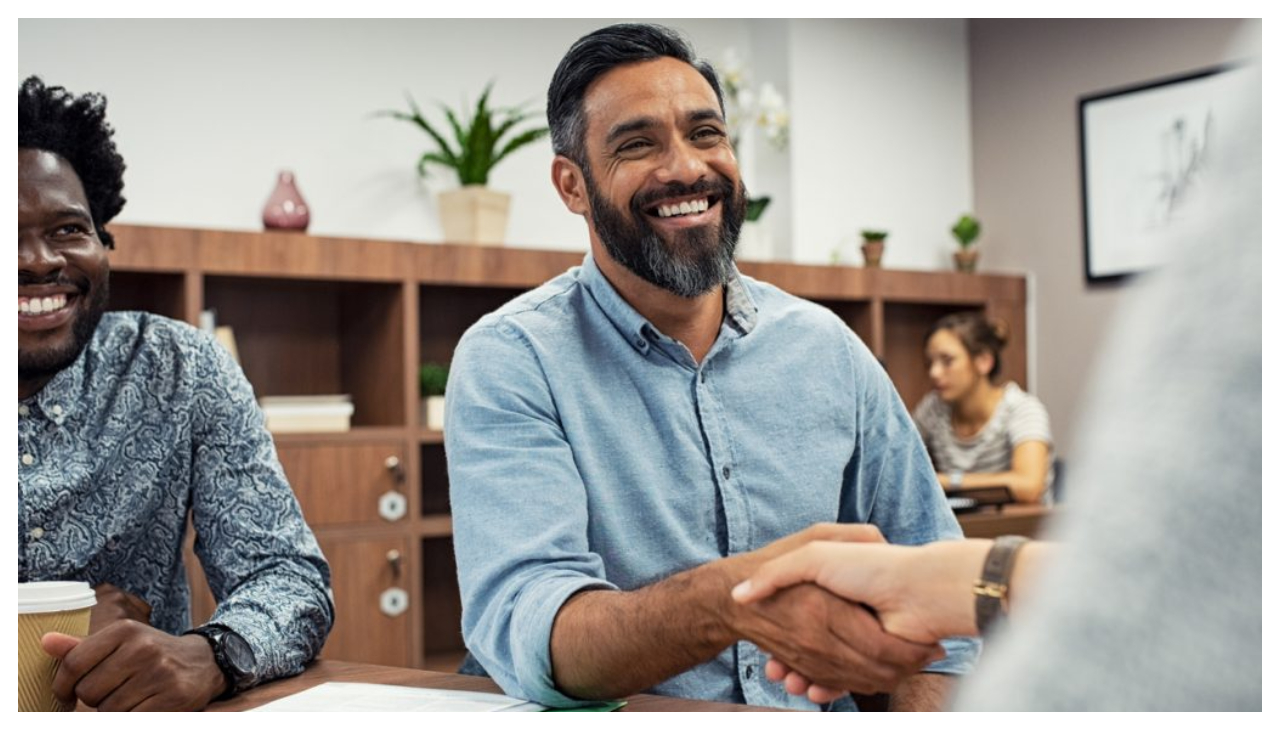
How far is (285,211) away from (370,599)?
1205 millimetres

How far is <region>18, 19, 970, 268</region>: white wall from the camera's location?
13.2ft

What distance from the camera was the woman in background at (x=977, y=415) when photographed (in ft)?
14.7

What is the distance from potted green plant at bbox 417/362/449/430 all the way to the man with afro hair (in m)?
2.22

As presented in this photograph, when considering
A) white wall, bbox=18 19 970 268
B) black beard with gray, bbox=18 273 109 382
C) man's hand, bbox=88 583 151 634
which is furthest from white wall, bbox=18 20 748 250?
man's hand, bbox=88 583 151 634

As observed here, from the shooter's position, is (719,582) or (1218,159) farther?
(719,582)

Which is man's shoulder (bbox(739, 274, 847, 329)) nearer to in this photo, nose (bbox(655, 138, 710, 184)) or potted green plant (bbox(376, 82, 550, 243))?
nose (bbox(655, 138, 710, 184))

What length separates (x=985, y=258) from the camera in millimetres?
5879

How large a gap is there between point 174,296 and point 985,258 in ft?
12.0

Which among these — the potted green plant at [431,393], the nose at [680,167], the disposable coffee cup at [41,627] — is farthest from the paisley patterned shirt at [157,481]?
the potted green plant at [431,393]

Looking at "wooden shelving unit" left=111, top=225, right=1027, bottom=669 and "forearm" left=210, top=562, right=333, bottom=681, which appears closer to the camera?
"forearm" left=210, top=562, right=333, bottom=681

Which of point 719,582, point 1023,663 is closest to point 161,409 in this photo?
point 719,582

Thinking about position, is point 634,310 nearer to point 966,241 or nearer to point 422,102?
point 422,102
